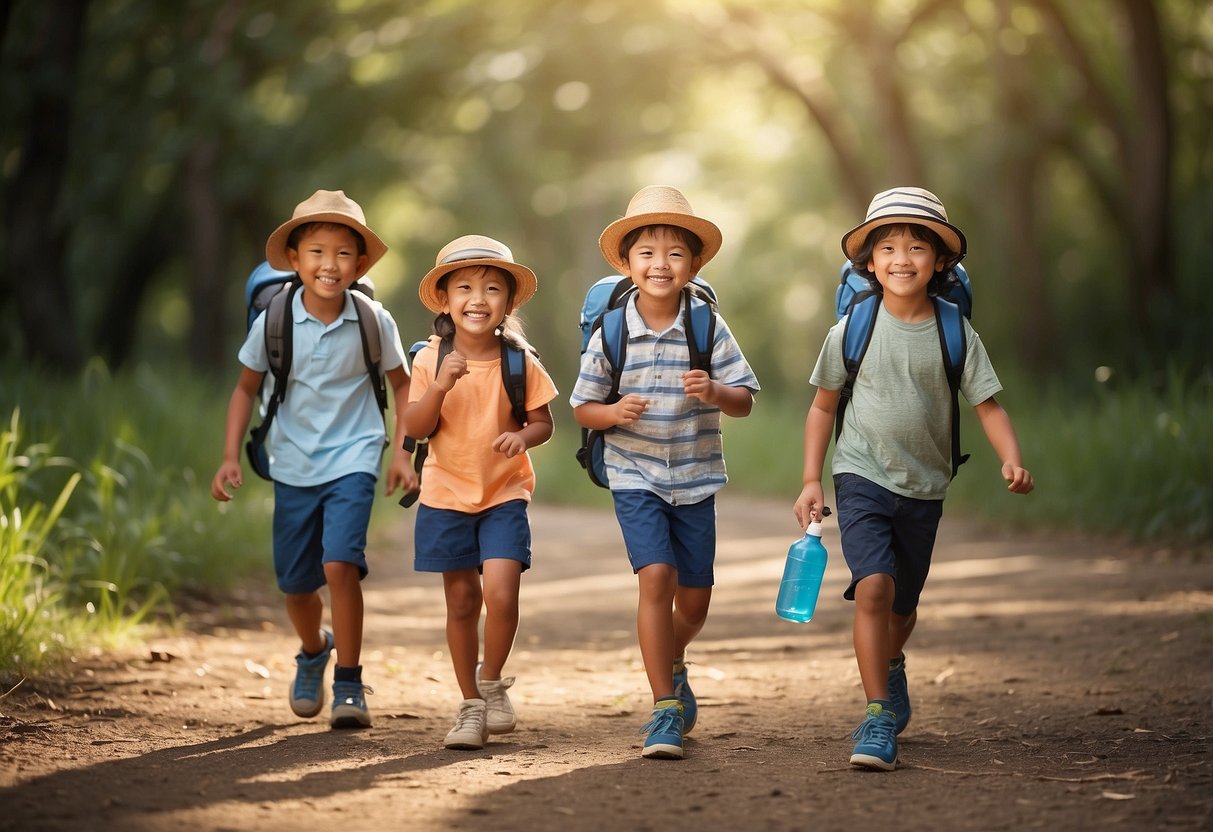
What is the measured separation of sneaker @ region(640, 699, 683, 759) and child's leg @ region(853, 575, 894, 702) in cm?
65

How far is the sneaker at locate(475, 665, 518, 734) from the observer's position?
5.61m

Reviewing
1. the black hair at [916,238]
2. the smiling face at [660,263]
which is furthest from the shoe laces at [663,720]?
the black hair at [916,238]

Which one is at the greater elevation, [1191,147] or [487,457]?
[1191,147]

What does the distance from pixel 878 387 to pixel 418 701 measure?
2558 mm

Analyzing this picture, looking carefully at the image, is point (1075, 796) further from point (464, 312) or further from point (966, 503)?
point (966, 503)

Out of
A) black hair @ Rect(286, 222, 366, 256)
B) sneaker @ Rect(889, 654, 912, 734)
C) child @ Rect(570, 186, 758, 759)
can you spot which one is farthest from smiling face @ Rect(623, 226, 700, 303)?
sneaker @ Rect(889, 654, 912, 734)

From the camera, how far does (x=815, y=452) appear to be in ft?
17.6

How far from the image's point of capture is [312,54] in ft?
65.5

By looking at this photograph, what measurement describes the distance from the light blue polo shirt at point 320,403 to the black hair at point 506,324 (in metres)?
0.29

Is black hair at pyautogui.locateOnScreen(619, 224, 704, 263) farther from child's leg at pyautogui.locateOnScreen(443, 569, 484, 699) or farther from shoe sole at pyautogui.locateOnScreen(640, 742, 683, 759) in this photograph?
shoe sole at pyautogui.locateOnScreen(640, 742, 683, 759)

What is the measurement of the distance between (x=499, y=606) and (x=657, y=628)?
2.00 ft

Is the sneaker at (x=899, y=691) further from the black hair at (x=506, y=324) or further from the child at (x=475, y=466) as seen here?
the black hair at (x=506, y=324)

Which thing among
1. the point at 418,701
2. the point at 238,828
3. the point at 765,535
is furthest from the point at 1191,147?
the point at 238,828

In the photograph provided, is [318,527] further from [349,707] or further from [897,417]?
[897,417]
